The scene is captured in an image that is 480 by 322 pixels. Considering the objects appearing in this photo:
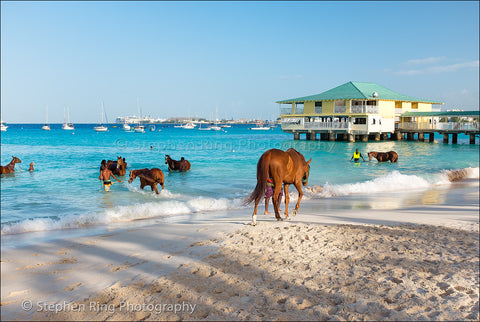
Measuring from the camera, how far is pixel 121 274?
565cm

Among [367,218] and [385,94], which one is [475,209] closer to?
[367,218]

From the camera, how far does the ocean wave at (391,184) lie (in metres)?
16.3

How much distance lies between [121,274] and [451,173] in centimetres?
2277

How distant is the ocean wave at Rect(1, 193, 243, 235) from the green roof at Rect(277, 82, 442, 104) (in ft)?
149

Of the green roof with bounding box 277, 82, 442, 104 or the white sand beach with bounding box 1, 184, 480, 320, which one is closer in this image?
the white sand beach with bounding box 1, 184, 480, 320

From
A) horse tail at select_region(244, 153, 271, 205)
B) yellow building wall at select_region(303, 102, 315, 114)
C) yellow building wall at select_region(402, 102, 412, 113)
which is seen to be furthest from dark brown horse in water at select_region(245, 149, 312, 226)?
yellow building wall at select_region(402, 102, 412, 113)

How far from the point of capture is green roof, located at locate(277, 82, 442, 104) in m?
55.2

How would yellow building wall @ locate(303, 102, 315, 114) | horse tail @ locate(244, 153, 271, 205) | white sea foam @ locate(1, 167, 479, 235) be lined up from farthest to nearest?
yellow building wall @ locate(303, 102, 315, 114) → white sea foam @ locate(1, 167, 479, 235) → horse tail @ locate(244, 153, 271, 205)

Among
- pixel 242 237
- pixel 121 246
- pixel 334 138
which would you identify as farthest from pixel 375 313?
pixel 334 138

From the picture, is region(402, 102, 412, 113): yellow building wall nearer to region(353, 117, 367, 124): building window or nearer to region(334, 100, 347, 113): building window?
region(353, 117, 367, 124): building window

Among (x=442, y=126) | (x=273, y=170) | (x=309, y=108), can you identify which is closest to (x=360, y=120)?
(x=309, y=108)

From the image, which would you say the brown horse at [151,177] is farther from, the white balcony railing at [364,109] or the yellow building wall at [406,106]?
the yellow building wall at [406,106]

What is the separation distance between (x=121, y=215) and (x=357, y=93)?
50.8 meters

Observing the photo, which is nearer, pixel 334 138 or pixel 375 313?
pixel 375 313
